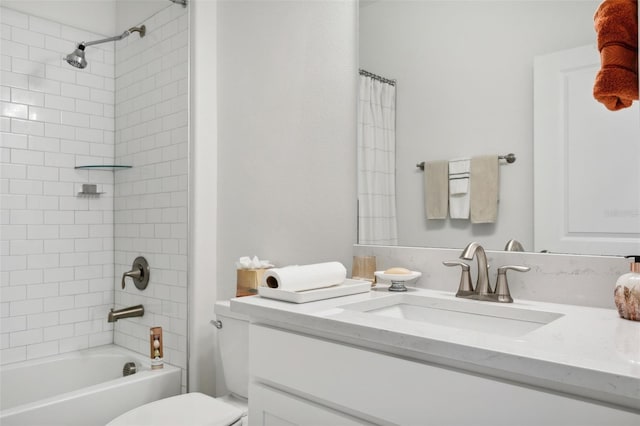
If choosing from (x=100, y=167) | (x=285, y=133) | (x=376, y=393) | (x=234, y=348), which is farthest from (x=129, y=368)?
(x=376, y=393)

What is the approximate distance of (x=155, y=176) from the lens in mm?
2584

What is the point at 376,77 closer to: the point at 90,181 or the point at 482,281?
the point at 482,281

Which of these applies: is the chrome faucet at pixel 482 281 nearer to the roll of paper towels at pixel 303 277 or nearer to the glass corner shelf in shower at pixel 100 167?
the roll of paper towels at pixel 303 277

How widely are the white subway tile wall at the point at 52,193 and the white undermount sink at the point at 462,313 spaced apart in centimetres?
210

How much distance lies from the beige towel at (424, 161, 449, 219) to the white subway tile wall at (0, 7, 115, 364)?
2112 millimetres

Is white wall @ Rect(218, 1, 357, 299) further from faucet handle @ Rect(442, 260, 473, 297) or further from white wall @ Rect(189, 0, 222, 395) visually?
faucet handle @ Rect(442, 260, 473, 297)

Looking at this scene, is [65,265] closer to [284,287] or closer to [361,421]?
[284,287]

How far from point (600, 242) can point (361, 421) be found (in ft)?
2.64

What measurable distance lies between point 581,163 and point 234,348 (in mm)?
1440

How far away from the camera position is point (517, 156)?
143 cm

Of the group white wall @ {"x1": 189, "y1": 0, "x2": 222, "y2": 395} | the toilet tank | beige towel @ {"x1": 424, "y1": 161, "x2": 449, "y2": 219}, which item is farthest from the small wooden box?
beige towel @ {"x1": 424, "y1": 161, "x2": 449, "y2": 219}

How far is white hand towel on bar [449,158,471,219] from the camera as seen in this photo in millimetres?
1553

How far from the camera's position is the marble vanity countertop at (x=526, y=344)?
750 mm

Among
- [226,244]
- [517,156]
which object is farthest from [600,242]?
[226,244]
